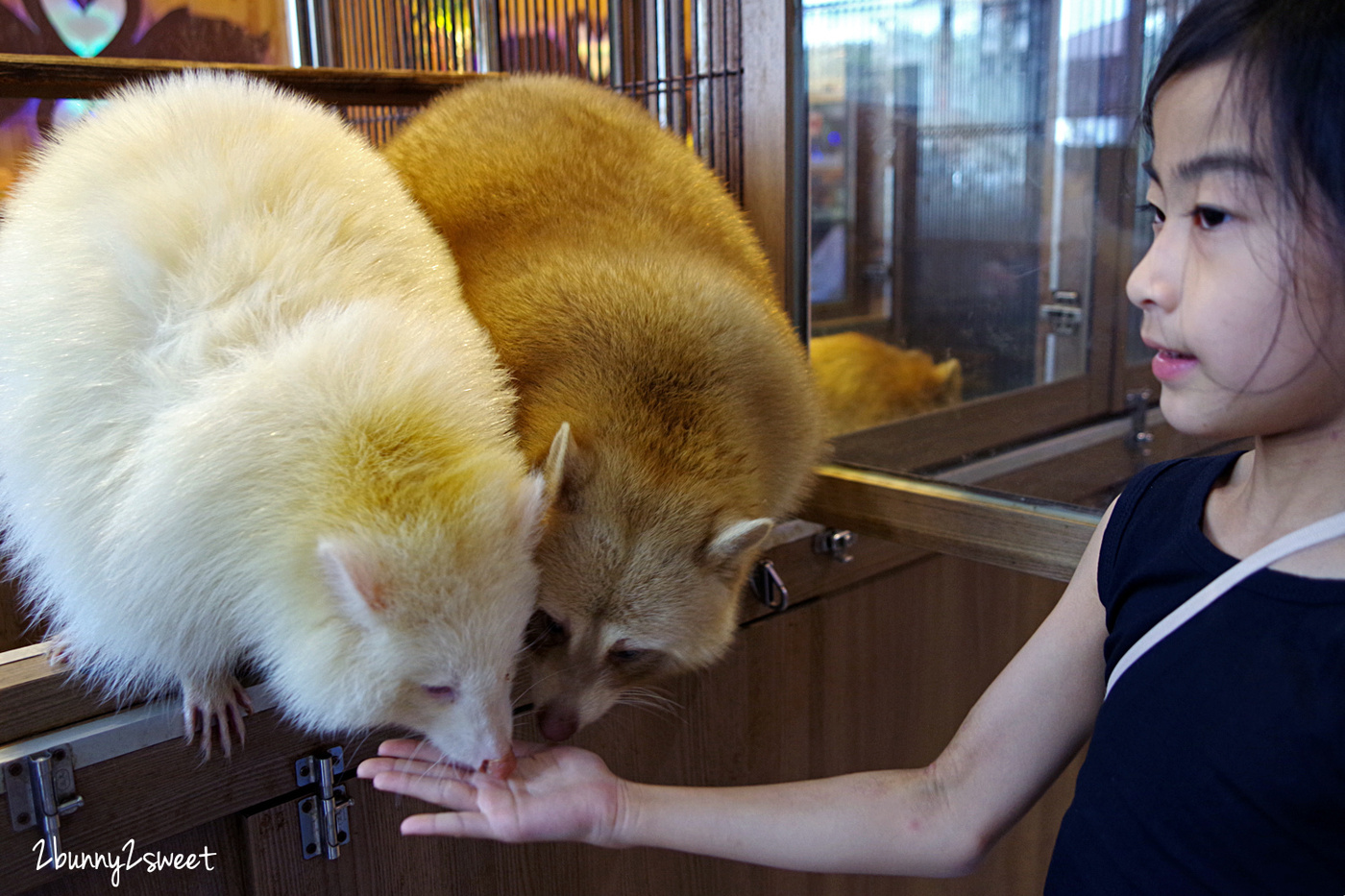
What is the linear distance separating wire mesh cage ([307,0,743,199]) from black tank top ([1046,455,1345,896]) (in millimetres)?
1298

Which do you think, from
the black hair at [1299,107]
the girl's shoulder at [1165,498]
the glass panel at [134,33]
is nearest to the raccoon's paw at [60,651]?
the girl's shoulder at [1165,498]

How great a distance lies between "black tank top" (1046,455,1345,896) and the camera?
881mm

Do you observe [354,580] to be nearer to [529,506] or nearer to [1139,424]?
[529,506]

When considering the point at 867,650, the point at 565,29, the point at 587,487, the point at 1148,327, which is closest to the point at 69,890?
the point at 587,487

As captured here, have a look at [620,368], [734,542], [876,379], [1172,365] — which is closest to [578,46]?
[876,379]

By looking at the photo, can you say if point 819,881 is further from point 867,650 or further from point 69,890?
point 69,890

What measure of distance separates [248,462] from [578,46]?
1.83m

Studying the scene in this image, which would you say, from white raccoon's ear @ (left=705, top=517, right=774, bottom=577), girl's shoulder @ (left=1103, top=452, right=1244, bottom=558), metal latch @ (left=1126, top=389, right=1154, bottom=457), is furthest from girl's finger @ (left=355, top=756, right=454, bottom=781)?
metal latch @ (left=1126, top=389, right=1154, bottom=457)

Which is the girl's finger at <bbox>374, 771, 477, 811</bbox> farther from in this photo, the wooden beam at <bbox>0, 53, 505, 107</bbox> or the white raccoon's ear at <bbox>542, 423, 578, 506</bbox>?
the wooden beam at <bbox>0, 53, 505, 107</bbox>

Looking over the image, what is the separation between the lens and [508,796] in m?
1.21

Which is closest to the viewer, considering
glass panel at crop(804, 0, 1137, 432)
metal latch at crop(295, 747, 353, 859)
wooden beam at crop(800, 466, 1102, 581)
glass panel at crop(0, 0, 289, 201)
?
metal latch at crop(295, 747, 353, 859)

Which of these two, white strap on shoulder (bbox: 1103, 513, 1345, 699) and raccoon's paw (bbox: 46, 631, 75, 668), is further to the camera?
raccoon's paw (bbox: 46, 631, 75, 668)

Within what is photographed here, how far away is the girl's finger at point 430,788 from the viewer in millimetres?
1186

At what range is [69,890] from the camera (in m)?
1.20
